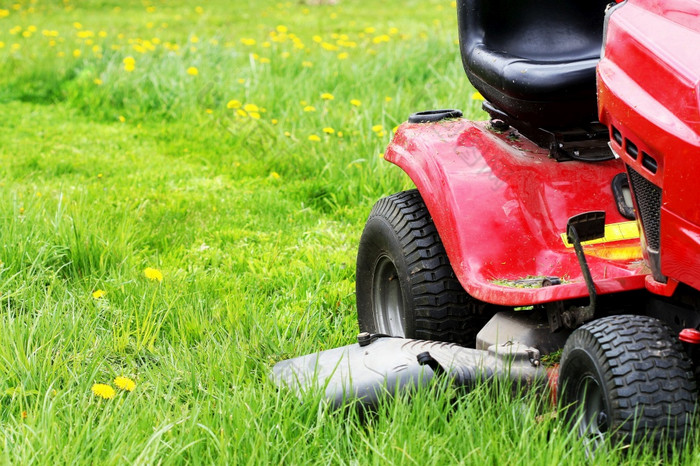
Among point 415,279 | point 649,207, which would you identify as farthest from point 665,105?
point 415,279

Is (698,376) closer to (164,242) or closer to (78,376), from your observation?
(78,376)

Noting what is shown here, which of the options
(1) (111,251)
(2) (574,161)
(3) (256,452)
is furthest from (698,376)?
(1) (111,251)

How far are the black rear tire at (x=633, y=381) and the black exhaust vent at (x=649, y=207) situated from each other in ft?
0.47

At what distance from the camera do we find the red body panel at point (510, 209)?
1.87 m

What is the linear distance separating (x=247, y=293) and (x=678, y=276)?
1424mm

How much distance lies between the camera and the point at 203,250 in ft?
10.3

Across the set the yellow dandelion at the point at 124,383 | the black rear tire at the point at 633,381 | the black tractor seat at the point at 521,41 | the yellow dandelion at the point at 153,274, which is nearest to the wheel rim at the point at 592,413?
the black rear tire at the point at 633,381

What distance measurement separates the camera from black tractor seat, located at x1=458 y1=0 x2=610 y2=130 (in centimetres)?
206

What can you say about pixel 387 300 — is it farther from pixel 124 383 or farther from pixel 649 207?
pixel 649 207

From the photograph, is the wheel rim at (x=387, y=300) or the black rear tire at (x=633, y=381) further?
the wheel rim at (x=387, y=300)

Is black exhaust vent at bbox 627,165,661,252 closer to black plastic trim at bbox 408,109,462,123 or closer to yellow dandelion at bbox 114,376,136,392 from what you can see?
black plastic trim at bbox 408,109,462,123

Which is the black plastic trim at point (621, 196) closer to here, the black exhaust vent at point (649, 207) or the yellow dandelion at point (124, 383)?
the black exhaust vent at point (649, 207)

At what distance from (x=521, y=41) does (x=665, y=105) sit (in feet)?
3.45

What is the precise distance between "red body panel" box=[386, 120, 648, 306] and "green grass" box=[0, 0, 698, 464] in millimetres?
289
